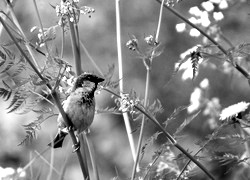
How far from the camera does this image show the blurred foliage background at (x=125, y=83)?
4.89m

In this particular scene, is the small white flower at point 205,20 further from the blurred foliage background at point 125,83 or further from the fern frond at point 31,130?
the blurred foliage background at point 125,83

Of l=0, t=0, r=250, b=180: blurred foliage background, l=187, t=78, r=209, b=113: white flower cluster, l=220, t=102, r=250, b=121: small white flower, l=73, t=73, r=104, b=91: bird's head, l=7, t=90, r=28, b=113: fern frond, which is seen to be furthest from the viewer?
l=0, t=0, r=250, b=180: blurred foliage background

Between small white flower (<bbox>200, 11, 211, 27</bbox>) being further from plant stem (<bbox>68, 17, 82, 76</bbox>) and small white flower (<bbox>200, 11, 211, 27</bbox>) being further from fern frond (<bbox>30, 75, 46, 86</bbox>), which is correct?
fern frond (<bbox>30, 75, 46, 86</bbox>)

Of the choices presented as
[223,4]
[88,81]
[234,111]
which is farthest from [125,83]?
[234,111]

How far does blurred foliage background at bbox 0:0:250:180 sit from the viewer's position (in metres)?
4.89

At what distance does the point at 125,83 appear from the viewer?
17.6ft

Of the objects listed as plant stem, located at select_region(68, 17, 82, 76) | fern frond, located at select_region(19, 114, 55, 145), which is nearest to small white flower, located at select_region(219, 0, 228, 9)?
plant stem, located at select_region(68, 17, 82, 76)

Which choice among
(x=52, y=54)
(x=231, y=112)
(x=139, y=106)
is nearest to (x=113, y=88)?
(x=139, y=106)

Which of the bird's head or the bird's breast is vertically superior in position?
the bird's head

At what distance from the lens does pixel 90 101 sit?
2.68 metres

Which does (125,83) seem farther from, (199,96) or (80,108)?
(80,108)

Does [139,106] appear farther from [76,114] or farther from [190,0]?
[190,0]

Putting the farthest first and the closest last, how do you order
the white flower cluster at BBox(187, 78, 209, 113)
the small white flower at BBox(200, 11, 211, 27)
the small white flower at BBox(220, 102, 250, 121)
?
the white flower cluster at BBox(187, 78, 209, 113) < the small white flower at BBox(200, 11, 211, 27) < the small white flower at BBox(220, 102, 250, 121)

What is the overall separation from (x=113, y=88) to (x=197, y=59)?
32 cm
